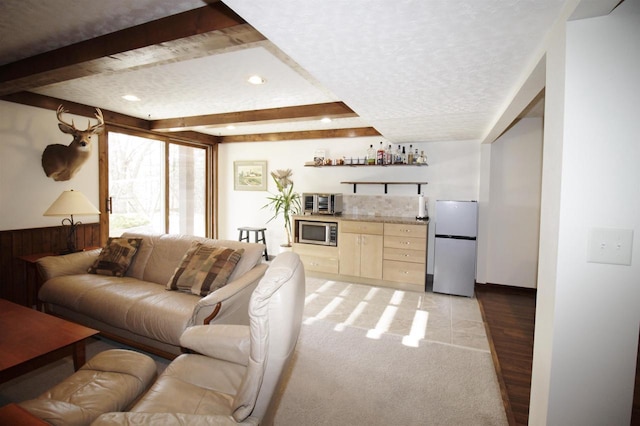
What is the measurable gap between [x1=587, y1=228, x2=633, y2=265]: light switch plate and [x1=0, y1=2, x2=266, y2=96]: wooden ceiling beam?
1.88 m

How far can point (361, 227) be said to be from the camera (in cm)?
466

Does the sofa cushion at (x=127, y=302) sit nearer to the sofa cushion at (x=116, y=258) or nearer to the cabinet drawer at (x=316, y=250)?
the sofa cushion at (x=116, y=258)

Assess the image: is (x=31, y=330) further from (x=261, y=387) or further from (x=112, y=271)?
(x=261, y=387)

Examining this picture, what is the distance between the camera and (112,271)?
3219mm

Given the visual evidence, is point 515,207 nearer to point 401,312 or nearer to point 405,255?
point 405,255

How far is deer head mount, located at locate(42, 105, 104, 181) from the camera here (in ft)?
12.1

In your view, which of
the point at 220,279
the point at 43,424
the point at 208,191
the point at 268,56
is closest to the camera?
the point at 43,424

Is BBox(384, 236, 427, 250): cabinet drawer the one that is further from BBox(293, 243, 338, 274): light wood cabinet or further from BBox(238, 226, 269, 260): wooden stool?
BBox(238, 226, 269, 260): wooden stool

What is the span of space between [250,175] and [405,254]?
3.50 m

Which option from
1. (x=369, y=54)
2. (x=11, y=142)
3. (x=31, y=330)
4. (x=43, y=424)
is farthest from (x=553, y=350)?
(x=11, y=142)

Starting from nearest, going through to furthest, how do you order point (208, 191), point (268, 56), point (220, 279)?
point (268, 56) < point (220, 279) < point (208, 191)

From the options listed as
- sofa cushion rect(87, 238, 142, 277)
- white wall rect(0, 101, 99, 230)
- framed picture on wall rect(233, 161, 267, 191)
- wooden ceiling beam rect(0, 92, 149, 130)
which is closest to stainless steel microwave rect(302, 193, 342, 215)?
framed picture on wall rect(233, 161, 267, 191)

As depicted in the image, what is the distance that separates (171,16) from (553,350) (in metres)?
2.66

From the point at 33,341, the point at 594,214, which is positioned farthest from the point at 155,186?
the point at 594,214
